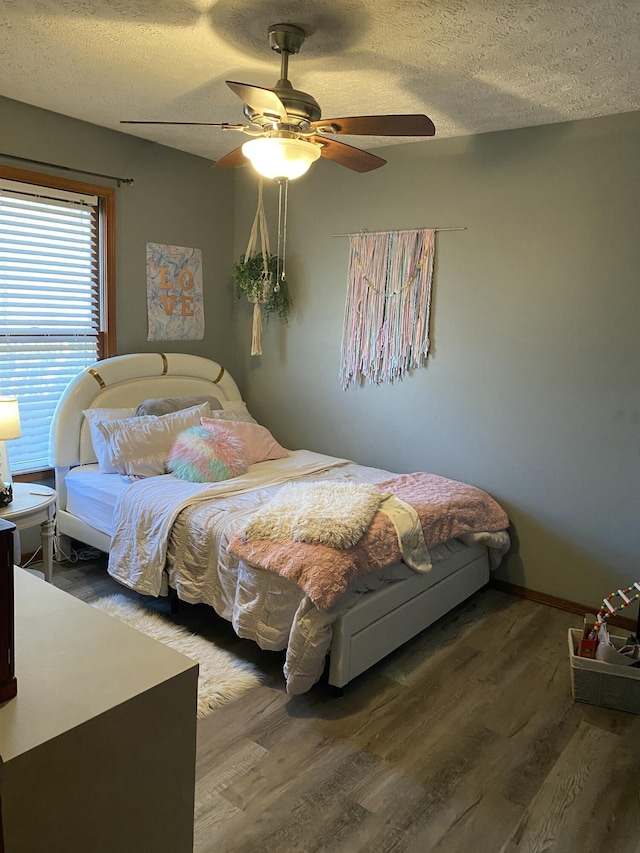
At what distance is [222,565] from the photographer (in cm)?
287

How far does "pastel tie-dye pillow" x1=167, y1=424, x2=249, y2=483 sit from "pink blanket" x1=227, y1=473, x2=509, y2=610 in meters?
0.81

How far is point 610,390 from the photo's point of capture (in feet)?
10.9

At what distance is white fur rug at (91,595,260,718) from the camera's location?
8.49ft

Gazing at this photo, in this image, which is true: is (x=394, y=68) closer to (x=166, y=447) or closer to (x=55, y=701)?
(x=166, y=447)

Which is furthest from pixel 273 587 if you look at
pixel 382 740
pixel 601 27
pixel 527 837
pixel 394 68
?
pixel 601 27

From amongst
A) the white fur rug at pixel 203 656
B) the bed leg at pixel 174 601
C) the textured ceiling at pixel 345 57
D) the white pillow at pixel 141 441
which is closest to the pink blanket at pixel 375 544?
the white fur rug at pixel 203 656

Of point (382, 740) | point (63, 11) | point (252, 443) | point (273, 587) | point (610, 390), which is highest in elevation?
point (63, 11)

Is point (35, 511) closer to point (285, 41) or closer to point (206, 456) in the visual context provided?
point (206, 456)

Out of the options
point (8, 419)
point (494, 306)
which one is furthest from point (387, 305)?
point (8, 419)

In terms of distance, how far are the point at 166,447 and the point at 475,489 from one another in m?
1.83

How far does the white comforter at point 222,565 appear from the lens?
2.53 meters

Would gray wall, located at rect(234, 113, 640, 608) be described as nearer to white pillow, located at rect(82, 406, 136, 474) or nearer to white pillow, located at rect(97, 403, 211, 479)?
white pillow, located at rect(97, 403, 211, 479)

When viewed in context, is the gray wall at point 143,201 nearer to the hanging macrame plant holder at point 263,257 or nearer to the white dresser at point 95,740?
the hanging macrame plant holder at point 263,257

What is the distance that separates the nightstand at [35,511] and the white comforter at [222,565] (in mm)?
321
